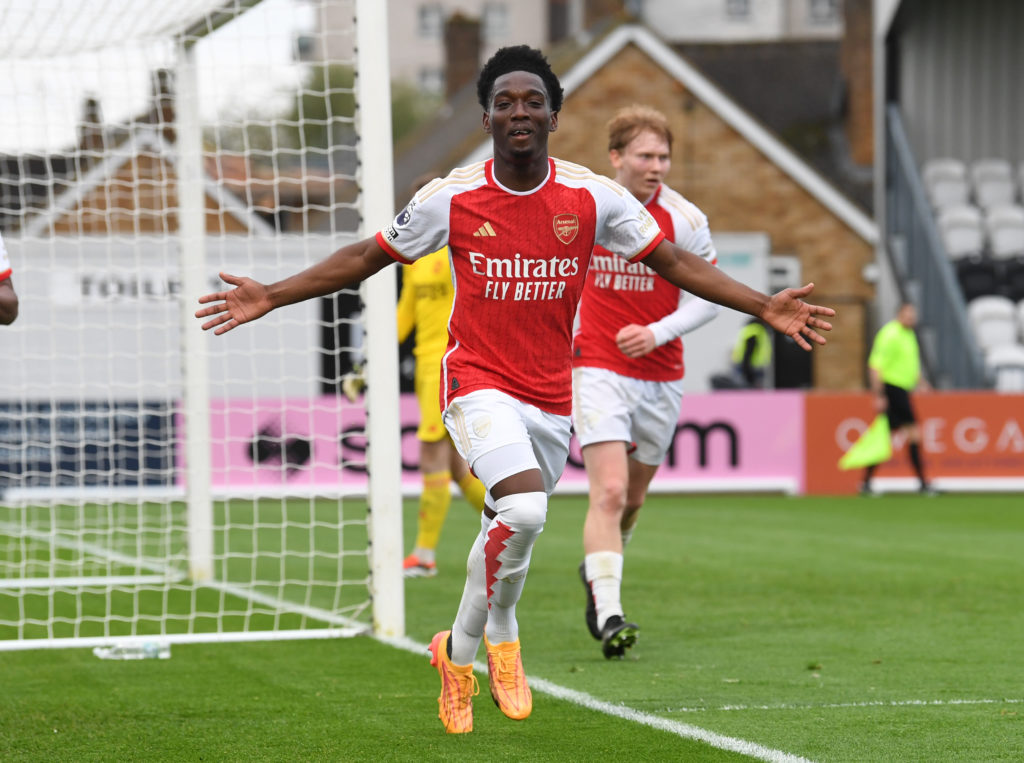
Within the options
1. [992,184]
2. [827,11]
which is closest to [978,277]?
[992,184]

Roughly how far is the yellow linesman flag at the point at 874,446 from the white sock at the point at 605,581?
13294 mm

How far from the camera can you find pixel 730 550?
1332 centimetres

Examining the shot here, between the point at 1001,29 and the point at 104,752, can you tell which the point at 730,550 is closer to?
the point at 104,752

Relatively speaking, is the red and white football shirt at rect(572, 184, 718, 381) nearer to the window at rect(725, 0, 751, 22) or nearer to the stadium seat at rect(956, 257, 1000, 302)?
the stadium seat at rect(956, 257, 1000, 302)

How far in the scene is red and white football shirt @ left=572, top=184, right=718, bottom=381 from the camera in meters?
7.83

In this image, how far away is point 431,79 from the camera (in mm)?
86812

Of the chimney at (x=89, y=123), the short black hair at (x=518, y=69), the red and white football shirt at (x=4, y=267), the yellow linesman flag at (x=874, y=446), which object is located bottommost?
the yellow linesman flag at (x=874, y=446)

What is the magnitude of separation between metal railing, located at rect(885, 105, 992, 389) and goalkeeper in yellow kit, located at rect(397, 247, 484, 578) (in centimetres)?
1505

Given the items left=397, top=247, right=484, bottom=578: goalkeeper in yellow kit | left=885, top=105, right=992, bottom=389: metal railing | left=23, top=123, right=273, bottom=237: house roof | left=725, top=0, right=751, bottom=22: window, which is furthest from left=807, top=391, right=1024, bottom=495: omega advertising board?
left=725, top=0, right=751, bottom=22: window

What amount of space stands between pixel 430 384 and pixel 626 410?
3.49 metres

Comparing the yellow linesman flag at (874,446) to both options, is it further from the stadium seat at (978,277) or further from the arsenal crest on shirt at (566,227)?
the arsenal crest on shirt at (566,227)

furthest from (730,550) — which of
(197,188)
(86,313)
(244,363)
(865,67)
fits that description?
(865,67)

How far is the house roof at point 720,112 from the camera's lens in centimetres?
3322

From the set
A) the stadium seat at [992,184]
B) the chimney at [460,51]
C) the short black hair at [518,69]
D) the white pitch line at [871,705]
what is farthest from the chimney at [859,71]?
the short black hair at [518,69]
